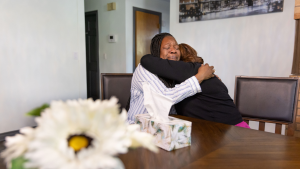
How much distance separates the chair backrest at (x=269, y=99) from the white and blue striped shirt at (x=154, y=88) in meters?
0.56

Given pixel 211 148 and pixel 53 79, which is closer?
pixel 211 148

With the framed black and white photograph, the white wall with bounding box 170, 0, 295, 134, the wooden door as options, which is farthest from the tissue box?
the wooden door

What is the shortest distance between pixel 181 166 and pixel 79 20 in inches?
126

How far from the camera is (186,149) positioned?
75cm

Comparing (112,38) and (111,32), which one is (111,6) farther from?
(112,38)

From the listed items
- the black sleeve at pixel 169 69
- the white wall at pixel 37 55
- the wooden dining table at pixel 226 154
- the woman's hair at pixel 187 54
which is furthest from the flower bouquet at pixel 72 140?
the white wall at pixel 37 55

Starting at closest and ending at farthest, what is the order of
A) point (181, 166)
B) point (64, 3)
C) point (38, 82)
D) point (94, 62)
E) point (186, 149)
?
point (181, 166) → point (186, 149) → point (38, 82) → point (64, 3) → point (94, 62)

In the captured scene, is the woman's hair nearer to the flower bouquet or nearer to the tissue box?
the tissue box

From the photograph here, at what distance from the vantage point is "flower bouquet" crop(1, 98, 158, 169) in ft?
0.94

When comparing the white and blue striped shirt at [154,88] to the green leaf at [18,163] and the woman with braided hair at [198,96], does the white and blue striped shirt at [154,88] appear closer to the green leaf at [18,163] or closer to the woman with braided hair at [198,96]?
the woman with braided hair at [198,96]

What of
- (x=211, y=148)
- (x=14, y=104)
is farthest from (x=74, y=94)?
(x=211, y=148)

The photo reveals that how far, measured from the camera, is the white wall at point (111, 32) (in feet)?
14.4

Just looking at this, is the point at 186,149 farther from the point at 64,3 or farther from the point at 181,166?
the point at 64,3

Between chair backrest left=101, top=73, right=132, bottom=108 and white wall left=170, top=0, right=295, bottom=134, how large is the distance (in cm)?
171
